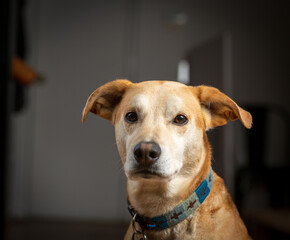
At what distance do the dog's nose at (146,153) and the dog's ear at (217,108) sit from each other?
0.10m

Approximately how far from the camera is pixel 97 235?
70 centimetres

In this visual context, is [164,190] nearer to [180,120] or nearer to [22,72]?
[180,120]

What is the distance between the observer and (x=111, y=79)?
601 mm

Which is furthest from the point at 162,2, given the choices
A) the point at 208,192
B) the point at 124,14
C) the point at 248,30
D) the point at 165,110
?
the point at 208,192

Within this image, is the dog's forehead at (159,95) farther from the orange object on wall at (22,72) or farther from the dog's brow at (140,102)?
the orange object on wall at (22,72)

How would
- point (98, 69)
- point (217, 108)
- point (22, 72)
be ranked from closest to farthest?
1. point (217, 108)
2. point (98, 69)
3. point (22, 72)

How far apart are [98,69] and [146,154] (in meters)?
0.25

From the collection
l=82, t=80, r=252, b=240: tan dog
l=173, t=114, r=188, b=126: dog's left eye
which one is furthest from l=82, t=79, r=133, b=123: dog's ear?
l=173, t=114, r=188, b=126: dog's left eye

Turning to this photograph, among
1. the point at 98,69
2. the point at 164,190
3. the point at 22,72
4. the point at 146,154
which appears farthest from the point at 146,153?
the point at 22,72

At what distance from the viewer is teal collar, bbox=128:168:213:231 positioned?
490 mm

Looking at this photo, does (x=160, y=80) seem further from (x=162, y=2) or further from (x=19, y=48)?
(x=19, y=48)

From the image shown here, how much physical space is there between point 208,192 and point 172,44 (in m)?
0.34

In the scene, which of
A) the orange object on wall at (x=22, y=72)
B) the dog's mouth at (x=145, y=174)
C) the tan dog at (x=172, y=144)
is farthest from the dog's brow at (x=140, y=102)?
the orange object on wall at (x=22, y=72)

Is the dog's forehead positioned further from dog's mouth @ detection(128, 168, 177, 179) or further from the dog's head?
dog's mouth @ detection(128, 168, 177, 179)
